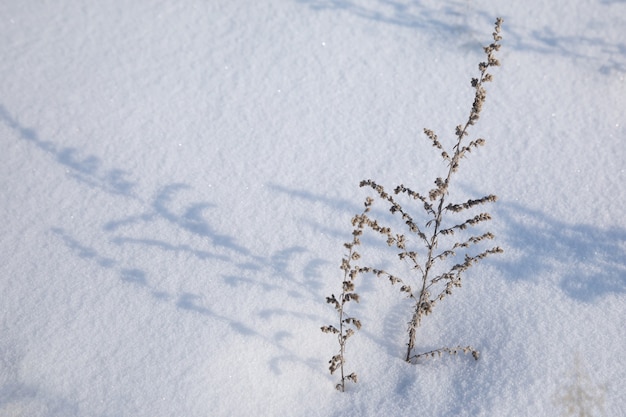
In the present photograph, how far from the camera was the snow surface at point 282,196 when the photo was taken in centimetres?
370

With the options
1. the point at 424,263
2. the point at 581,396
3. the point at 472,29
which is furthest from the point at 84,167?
the point at 581,396

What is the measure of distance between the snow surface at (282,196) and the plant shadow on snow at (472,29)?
22 millimetres

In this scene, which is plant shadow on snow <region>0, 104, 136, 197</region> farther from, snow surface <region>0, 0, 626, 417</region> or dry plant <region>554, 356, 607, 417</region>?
dry plant <region>554, 356, 607, 417</region>

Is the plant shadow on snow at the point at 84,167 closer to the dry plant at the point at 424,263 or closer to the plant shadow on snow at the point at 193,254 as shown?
the plant shadow on snow at the point at 193,254

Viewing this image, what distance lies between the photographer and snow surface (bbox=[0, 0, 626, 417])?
12.1 ft

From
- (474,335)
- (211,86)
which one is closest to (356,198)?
(474,335)

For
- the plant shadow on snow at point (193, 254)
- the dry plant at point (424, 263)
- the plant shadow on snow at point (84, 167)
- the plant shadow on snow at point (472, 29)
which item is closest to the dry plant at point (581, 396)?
the dry plant at point (424, 263)

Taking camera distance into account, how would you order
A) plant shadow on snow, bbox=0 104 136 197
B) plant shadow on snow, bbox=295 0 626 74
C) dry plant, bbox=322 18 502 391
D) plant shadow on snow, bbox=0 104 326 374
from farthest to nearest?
plant shadow on snow, bbox=295 0 626 74 < plant shadow on snow, bbox=0 104 136 197 < plant shadow on snow, bbox=0 104 326 374 < dry plant, bbox=322 18 502 391

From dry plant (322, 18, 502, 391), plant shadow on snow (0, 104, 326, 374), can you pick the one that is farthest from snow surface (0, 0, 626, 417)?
dry plant (322, 18, 502, 391)

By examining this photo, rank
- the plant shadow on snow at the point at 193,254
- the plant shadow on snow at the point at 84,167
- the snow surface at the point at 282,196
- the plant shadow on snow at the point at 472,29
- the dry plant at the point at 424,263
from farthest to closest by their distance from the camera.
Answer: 1. the plant shadow on snow at the point at 472,29
2. the plant shadow on snow at the point at 84,167
3. the plant shadow on snow at the point at 193,254
4. the snow surface at the point at 282,196
5. the dry plant at the point at 424,263

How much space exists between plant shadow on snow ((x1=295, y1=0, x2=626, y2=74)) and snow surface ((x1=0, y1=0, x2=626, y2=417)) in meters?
0.02

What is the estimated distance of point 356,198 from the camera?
450 cm

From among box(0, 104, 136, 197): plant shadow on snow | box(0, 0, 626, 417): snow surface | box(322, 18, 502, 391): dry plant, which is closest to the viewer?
box(322, 18, 502, 391): dry plant

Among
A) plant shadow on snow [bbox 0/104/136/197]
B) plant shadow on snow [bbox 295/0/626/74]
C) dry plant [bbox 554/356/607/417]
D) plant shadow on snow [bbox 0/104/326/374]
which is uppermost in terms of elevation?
plant shadow on snow [bbox 295/0/626/74]
